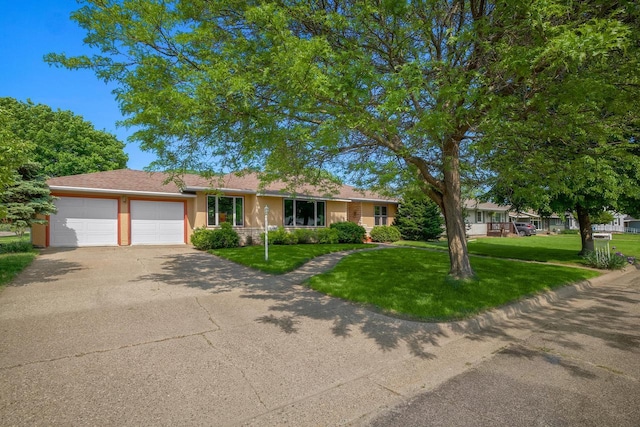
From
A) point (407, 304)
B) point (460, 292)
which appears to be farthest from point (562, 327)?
point (407, 304)

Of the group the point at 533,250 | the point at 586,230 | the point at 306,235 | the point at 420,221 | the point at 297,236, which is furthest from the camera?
the point at 420,221

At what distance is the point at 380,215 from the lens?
2469cm

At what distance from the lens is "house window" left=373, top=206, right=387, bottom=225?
2438 cm

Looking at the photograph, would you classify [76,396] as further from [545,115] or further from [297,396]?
[545,115]

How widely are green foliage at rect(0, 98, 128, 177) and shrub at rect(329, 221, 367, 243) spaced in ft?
88.0

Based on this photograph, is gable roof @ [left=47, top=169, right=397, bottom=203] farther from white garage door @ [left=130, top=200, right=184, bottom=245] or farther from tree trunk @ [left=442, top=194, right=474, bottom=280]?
tree trunk @ [left=442, top=194, right=474, bottom=280]

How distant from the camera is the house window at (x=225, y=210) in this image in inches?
690

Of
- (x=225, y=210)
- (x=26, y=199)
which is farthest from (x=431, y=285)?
(x=26, y=199)

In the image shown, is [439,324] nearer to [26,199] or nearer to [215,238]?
[215,238]

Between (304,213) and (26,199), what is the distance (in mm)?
13260

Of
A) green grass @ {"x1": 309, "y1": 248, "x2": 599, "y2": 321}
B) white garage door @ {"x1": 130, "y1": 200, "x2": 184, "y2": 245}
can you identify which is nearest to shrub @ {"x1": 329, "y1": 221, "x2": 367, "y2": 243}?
green grass @ {"x1": 309, "y1": 248, "x2": 599, "y2": 321}

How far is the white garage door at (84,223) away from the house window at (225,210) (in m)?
4.48

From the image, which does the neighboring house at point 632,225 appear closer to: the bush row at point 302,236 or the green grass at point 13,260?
the bush row at point 302,236

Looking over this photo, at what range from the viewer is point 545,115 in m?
5.39
